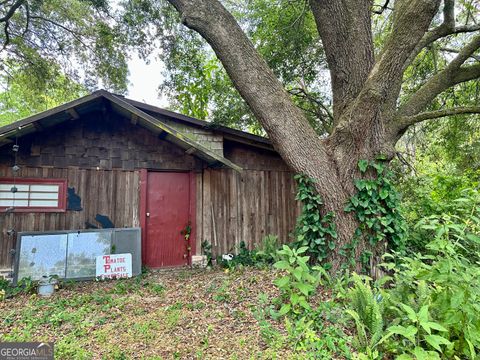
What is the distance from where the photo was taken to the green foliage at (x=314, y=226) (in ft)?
12.6

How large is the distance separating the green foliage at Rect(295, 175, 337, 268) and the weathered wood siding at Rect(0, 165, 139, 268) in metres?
3.70

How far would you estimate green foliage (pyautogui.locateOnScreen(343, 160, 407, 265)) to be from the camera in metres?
3.83

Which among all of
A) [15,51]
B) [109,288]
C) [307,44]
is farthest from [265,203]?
[15,51]

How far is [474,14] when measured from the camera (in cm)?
718

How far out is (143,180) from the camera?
19.4 feet

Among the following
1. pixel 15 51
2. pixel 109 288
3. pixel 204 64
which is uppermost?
pixel 204 64

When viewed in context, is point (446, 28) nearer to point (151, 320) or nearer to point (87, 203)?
point (151, 320)

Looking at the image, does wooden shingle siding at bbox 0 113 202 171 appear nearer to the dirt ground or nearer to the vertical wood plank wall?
the vertical wood plank wall

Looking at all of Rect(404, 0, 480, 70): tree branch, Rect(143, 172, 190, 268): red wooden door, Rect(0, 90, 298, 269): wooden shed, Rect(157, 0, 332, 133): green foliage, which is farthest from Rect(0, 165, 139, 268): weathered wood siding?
Rect(404, 0, 480, 70): tree branch

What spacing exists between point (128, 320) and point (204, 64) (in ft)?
35.2

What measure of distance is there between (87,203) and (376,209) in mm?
5444

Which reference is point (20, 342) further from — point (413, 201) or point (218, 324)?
point (413, 201)

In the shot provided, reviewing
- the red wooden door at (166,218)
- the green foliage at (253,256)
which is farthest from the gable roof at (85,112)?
the green foliage at (253,256)

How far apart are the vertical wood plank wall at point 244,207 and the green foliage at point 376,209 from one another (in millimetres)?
3067
